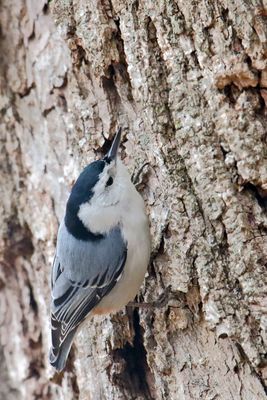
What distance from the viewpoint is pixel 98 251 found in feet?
8.15

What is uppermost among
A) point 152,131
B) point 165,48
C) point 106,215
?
point 165,48

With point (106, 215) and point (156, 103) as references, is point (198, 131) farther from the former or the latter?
point (106, 215)

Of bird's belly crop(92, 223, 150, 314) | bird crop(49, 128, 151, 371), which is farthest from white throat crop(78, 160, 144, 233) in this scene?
bird's belly crop(92, 223, 150, 314)

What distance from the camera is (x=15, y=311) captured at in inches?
117

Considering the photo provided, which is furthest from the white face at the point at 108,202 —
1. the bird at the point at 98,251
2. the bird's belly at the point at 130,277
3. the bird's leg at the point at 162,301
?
the bird's leg at the point at 162,301

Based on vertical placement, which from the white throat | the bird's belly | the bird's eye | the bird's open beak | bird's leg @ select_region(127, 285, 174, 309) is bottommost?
bird's leg @ select_region(127, 285, 174, 309)

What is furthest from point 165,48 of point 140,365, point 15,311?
point 15,311

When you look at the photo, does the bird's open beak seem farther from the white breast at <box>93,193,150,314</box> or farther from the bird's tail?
the bird's tail

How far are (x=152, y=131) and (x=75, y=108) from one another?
0.40m

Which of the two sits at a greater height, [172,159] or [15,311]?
[172,159]

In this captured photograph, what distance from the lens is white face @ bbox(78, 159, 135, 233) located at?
2.40 metres

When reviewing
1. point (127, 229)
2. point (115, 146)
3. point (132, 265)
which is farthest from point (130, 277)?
point (115, 146)

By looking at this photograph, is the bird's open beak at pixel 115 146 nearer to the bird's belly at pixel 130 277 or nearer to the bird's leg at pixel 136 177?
the bird's leg at pixel 136 177

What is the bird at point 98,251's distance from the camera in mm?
2363
